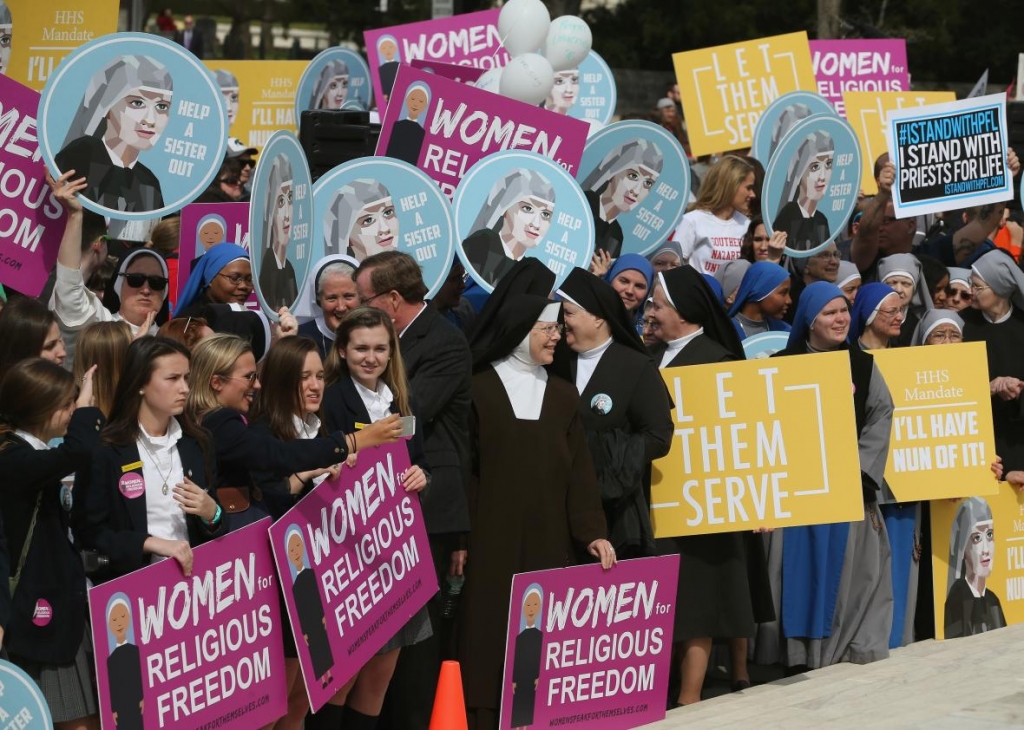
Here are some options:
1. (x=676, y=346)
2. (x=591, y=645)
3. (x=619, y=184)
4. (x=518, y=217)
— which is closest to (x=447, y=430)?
(x=591, y=645)

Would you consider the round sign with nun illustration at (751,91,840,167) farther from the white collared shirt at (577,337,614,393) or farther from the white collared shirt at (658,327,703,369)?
the white collared shirt at (577,337,614,393)

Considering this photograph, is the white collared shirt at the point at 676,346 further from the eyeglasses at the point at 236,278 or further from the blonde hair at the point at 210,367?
the blonde hair at the point at 210,367

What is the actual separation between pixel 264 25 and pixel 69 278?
2863 centimetres

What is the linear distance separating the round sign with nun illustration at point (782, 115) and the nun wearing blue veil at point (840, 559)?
122 inches

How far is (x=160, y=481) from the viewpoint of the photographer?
5918mm

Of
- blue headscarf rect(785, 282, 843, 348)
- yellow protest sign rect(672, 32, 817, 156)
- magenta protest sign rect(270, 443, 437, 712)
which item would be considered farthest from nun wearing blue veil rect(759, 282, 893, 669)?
yellow protest sign rect(672, 32, 817, 156)

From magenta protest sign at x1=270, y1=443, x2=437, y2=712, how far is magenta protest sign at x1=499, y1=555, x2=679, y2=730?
1.50 feet

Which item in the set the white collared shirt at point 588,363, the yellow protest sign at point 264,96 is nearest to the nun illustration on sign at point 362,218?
the white collared shirt at point 588,363

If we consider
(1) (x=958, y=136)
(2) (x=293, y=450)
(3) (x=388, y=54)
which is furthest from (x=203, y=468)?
(3) (x=388, y=54)

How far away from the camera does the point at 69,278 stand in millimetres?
7133

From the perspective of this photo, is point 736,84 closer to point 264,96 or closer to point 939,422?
point 264,96

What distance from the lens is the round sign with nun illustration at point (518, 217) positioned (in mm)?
8797

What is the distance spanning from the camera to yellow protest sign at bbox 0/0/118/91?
926 cm

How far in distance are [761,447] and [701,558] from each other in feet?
1.93
